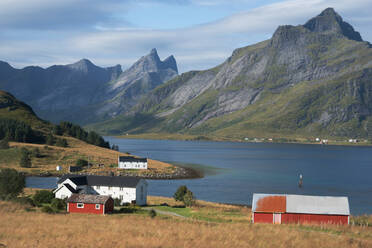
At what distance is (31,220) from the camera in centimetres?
3803

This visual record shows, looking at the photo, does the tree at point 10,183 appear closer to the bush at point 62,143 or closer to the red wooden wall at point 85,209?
the red wooden wall at point 85,209

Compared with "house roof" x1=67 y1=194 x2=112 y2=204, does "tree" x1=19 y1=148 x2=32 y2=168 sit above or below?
above

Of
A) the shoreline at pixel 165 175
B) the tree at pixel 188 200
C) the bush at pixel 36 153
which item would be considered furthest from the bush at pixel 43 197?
the bush at pixel 36 153

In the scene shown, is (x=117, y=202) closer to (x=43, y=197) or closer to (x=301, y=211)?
(x=43, y=197)

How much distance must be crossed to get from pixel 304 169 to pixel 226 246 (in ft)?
477

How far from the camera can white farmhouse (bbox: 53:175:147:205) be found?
72.6 meters

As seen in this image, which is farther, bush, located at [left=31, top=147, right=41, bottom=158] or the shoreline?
bush, located at [left=31, top=147, right=41, bottom=158]

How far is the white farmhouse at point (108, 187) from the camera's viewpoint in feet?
238

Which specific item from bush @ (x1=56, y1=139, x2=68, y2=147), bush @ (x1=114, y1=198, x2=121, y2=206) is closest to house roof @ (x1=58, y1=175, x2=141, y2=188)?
bush @ (x1=114, y1=198, x2=121, y2=206)

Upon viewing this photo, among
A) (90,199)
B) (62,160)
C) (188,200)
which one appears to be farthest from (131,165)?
(90,199)

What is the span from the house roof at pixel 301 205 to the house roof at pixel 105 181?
2857 cm

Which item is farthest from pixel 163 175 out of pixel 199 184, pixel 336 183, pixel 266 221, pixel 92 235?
pixel 92 235

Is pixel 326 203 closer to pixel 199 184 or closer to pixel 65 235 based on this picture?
pixel 65 235

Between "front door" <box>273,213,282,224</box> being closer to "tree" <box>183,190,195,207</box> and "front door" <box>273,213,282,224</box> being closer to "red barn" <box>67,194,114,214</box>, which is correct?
"red barn" <box>67,194,114,214</box>
